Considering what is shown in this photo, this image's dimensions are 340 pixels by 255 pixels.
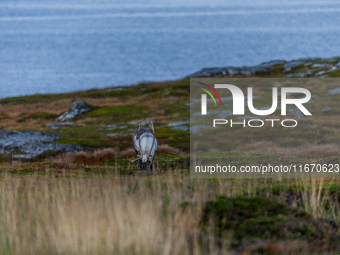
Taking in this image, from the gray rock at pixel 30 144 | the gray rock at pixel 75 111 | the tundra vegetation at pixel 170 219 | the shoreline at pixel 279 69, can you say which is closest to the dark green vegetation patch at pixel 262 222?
the tundra vegetation at pixel 170 219

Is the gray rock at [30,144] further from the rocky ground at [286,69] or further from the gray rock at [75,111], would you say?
the rocky ground at [286,69]

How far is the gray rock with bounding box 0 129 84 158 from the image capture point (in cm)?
3441

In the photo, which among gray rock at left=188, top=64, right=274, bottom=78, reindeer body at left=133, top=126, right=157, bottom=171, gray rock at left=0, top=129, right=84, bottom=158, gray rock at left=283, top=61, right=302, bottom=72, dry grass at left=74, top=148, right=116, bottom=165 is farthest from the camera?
gray rock at left=188, top=64, right=274, bottom=78

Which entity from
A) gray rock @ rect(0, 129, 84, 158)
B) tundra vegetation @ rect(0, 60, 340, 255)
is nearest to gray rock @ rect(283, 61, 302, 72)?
gray rock @ rect(0, 129, 84, 158)

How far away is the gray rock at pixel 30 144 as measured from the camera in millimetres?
34406

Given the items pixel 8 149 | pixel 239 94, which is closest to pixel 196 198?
pixel 239 94

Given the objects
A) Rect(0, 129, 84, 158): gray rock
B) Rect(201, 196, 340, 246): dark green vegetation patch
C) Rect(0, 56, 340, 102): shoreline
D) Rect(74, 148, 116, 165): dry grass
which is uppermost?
Rect(0, 56, 340, 102): shoreline

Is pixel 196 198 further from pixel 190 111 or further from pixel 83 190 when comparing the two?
pixel 190 111

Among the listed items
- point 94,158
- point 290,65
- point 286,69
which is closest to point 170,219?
point 94,158

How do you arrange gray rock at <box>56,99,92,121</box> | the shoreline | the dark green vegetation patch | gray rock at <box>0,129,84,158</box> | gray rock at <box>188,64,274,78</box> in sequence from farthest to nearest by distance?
gray rock at <box>188,64,274,78</box> < the shoreline < gray rock at <box>56,99,92,121</box> < gray rock at <box>0,129,84,158</box> < the dark green vegetation patch

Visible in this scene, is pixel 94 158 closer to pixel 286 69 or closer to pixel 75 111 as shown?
pixel 75 111

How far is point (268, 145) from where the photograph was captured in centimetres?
3234

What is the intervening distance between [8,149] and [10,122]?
2905 cm

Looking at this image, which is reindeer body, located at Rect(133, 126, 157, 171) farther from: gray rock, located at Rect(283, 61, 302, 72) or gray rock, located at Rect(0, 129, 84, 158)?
gray rock, located at Rect(283, 61, 302, 72)
